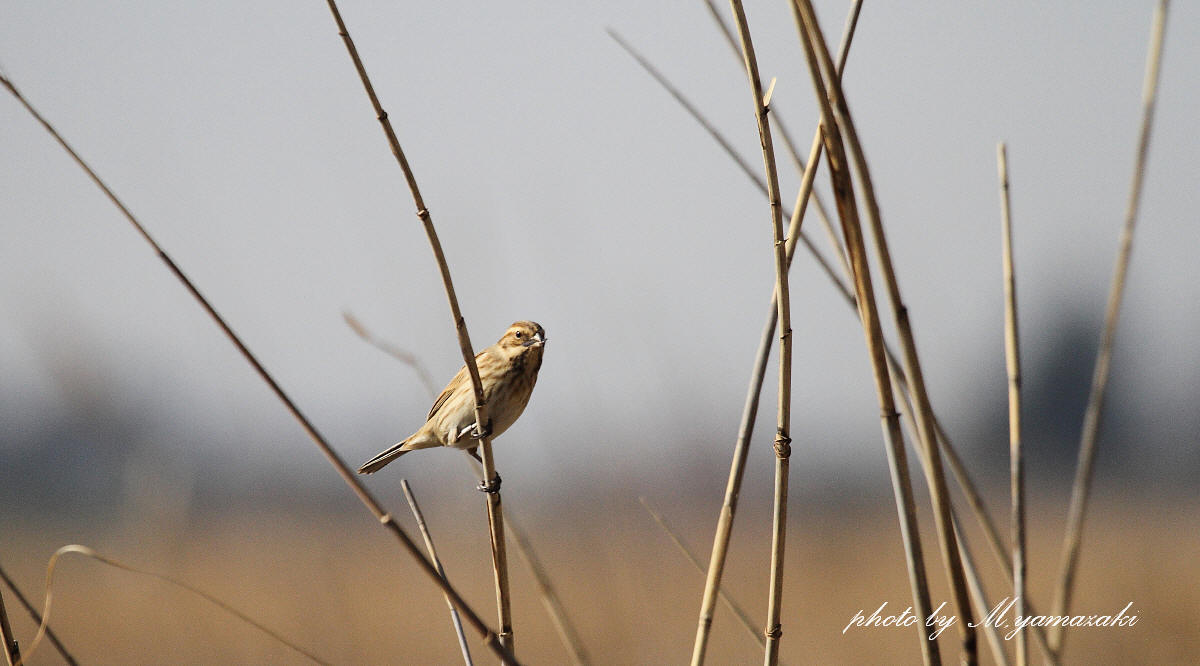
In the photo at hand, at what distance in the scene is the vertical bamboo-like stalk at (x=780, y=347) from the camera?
4.44 ft

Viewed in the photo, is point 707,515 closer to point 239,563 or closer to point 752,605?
point 752,605

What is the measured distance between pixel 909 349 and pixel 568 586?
567cm

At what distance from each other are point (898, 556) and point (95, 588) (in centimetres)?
780

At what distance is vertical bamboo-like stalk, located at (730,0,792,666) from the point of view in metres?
1.35

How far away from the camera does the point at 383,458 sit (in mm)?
3506

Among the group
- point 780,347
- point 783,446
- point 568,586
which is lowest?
point 568,586

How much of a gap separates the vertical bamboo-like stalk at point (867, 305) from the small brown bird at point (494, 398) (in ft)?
6.57

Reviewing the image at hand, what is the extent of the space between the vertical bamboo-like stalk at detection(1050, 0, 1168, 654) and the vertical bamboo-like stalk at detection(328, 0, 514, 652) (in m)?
0.93

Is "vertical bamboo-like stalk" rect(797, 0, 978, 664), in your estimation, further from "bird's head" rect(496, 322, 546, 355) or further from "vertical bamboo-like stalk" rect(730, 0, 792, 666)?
"bird's head" rect(496, 322, 546, 355)

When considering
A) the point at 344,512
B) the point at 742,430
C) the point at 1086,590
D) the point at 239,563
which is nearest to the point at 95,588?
the point at 239,563

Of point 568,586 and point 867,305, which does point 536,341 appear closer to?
point 867,305

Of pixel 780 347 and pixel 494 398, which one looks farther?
pixel 494 398

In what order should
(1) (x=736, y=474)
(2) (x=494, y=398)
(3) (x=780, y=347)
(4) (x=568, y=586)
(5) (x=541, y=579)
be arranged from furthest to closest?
(4) (x=568, y=586) → (2) (x=494, y=398) → (5) (x=541, y=579) → (1) (x=736, y=474) → (3) (x=780, y=347)

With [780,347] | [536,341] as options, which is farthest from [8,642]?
[536,341]
